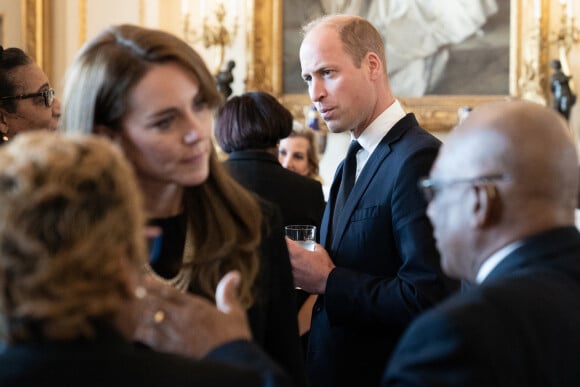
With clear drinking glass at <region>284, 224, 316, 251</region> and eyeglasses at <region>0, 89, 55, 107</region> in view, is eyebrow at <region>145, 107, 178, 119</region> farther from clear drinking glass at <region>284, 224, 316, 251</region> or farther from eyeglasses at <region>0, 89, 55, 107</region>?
eyeglasses at <region>0, 89, 55, 107</region>

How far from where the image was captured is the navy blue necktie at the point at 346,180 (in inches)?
126

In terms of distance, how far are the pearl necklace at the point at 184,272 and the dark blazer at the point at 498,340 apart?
1.95ft

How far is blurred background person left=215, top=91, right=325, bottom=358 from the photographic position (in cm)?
364

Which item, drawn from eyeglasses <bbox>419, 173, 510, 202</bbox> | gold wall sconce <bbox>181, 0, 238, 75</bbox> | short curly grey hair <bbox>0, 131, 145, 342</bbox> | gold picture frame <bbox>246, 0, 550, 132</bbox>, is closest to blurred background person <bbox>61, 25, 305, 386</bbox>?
eyeglasses <bbox>419, 173, 510, 202</bbox>

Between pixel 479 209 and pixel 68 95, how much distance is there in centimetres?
98

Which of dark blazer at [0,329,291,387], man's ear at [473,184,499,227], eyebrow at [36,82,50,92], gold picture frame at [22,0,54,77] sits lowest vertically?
gold picture frame at [22,0,54,77]

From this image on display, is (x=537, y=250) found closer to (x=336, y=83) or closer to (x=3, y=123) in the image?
(x=336, y=83)

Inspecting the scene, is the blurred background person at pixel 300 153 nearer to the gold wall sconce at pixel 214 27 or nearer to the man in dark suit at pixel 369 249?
the man in dark suit at pixel 369 249

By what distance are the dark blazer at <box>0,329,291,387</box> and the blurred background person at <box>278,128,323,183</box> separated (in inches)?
176

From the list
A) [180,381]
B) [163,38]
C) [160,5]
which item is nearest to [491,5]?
[160,5]

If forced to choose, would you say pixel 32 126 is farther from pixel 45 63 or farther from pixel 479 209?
pixel 45 63

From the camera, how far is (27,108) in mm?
4031

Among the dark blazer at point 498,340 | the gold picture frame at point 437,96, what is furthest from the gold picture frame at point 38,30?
the dark blazer at point 498,340

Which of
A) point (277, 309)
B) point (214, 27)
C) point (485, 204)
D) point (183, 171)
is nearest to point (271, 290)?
point (277, 309)
